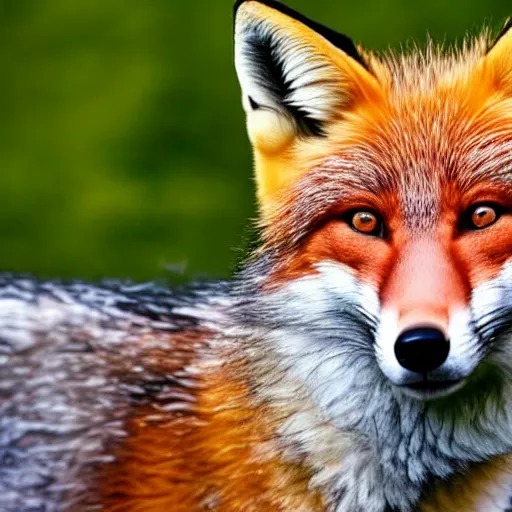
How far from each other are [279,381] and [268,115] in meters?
1.02

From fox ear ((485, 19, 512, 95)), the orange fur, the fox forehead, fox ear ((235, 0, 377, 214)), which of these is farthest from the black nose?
fox ear ((485, 19, 512, 95))

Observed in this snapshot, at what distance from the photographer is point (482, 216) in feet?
14.7

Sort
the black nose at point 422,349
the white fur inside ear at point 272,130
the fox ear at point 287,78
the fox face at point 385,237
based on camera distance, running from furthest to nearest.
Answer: the white fur inside ear at point 272,130
the fox ear at point 287,78
the fox face at point 385,237
the black nose at point 422,349

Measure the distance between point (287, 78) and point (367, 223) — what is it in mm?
770

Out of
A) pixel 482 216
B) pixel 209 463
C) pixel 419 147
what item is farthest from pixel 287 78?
pixel 209 463

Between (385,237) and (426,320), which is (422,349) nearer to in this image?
(426,320)

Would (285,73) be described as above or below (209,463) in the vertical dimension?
above

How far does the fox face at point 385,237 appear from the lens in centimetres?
→ 438

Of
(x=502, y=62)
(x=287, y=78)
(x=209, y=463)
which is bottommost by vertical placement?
(x=209, y=463)

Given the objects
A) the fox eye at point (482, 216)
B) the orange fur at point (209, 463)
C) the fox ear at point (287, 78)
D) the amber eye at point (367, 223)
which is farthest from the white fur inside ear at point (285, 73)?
the orange fur at point (209, 463)

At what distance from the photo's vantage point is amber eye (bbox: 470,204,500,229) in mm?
4469

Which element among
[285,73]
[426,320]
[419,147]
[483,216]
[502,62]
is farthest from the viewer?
[285,73]

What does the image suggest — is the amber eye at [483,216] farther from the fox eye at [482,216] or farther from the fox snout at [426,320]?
the fox snout at [426,320]

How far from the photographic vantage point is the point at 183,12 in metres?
12.2
